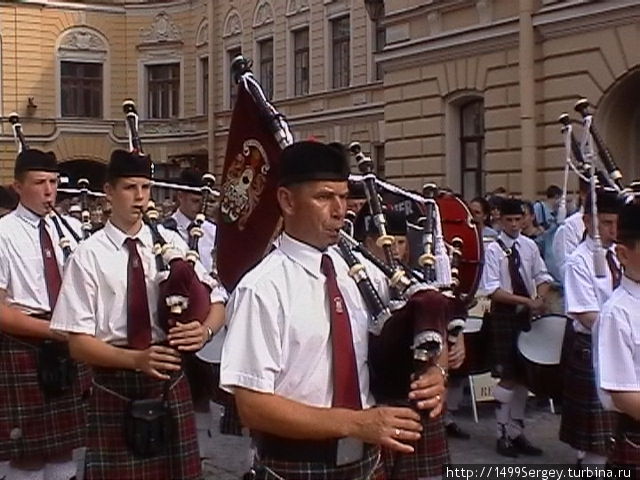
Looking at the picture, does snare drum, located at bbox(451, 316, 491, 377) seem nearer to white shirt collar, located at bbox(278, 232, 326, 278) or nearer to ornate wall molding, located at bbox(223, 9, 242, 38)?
white shirt collar, located at bbox(278, 232, 326, 278)

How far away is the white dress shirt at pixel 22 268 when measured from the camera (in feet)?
17.6

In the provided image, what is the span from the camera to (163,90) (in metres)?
31.9

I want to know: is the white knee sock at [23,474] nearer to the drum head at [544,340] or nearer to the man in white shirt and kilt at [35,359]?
the man in white shirt and kilt at [35,359]

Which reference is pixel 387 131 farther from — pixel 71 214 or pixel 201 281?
pixel 201 281

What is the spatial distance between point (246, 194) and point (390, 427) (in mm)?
2099

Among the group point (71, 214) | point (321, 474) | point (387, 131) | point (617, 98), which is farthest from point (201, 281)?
point (387, 131)

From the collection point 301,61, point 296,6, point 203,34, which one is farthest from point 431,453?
point 203,34

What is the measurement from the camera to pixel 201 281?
451 cm

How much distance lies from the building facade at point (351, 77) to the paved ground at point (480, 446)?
3.75 metres

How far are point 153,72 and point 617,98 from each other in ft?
68.8

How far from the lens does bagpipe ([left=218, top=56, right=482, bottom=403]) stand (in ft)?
9.62

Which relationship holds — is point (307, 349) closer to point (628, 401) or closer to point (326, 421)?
point (326, 421)

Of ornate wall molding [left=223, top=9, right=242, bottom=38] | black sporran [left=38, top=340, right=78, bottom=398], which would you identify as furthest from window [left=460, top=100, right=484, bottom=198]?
ornate wall molding [left=223, top=9, right=242, bottom=38]

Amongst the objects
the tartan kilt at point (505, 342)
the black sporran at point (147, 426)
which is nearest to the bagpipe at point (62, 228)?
the black sporran at point (147, 426)
